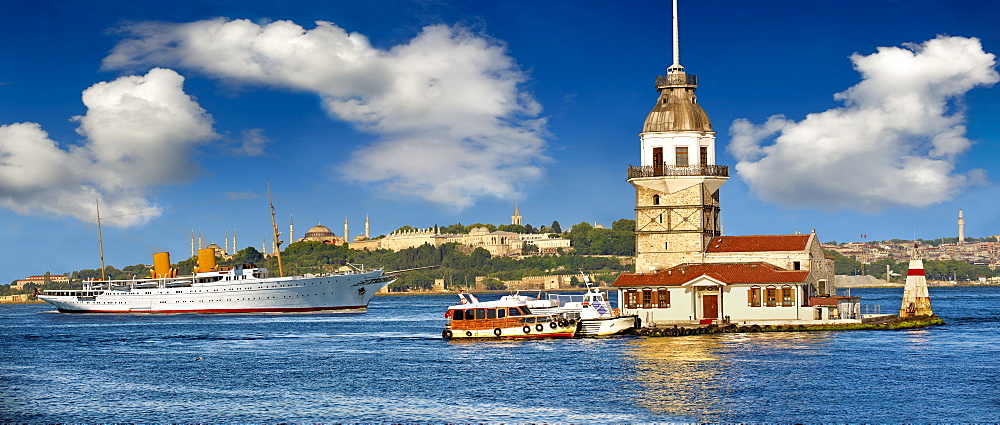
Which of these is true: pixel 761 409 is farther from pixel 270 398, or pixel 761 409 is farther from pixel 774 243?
Result: pixel 774 243

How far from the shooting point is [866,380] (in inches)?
1666

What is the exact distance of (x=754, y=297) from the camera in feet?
210

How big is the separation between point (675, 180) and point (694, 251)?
4.43 m

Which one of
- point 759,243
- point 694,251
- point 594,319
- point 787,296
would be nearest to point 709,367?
point 787,296

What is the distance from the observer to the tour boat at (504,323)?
64.9 metres

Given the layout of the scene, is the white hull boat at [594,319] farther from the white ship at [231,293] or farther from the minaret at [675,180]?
the white ship at [231,293]

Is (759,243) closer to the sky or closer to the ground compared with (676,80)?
closer to the ground

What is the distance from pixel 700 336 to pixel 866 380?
18.9 meters

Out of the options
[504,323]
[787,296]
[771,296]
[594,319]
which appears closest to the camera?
[787,296]

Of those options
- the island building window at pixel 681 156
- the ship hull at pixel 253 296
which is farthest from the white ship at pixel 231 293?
the island building window at pixel 681 156

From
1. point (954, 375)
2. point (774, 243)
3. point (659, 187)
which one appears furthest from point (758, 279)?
Answer: point (954, 375)

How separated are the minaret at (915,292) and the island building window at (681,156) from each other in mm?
15112

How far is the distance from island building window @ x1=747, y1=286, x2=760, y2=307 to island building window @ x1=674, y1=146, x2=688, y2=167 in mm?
9060

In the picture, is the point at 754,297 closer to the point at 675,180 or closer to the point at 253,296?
the point at 675,180
